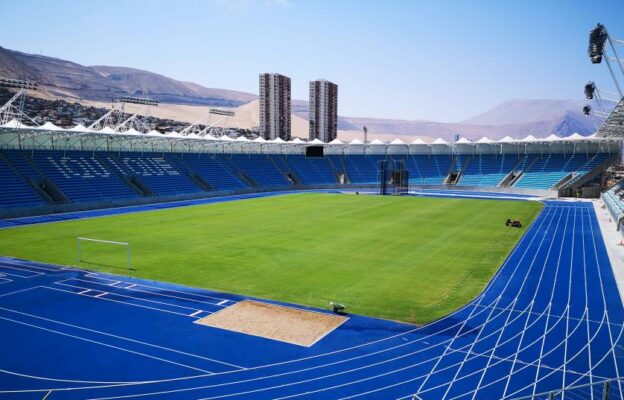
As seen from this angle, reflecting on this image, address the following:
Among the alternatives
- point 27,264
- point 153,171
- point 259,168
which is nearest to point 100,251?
point 27,264

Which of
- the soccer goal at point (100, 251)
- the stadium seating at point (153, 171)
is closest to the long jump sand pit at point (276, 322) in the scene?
the soccer goal at point (100, 251)

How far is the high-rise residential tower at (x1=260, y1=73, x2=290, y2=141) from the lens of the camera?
373 feet

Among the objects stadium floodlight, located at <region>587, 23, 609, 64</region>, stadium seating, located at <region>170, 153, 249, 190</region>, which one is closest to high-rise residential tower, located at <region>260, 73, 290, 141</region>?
stadium seating, located at <region>170, 153, 249, 190</region>

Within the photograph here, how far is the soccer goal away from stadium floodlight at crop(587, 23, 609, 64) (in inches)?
1211

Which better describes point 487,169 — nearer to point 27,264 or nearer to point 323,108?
point 323,108

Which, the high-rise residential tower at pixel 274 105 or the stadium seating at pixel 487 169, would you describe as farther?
the high-rise residential tower at pixel 274 105

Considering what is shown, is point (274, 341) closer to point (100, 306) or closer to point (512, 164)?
point (100, 306)

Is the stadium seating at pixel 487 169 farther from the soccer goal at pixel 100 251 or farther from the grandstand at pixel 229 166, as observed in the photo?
the soccer goal at pixel 100 251

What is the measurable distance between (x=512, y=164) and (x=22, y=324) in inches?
2827

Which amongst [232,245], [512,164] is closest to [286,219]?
[232,245]

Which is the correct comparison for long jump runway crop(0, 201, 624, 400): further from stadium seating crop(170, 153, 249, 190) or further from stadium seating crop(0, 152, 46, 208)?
stadium seating crop(170, 153, 249, 190)

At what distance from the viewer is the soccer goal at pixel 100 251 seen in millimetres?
21750

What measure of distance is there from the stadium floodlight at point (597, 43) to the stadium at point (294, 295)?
17 centimetres

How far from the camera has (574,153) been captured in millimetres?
66812
